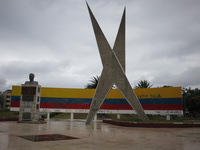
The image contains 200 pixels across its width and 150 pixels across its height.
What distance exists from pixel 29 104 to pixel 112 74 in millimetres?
10978

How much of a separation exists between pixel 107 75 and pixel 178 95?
11.3 m

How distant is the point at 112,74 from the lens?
21.8 meters

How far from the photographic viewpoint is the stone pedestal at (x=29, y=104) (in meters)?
23.8

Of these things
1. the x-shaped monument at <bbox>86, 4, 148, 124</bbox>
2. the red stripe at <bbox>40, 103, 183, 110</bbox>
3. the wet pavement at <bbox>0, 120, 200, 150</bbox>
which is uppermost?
the x-shaped monument at <bbox>86, 4, 148, 124</bbox>

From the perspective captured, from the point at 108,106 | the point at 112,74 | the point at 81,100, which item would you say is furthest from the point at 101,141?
the point at 81,100

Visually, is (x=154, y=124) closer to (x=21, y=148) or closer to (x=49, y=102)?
(x=21, y=148)

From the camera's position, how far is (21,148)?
785cm

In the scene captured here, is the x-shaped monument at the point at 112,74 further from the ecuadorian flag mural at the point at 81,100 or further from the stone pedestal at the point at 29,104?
the ecuadorian flag mural at the point at 81,100

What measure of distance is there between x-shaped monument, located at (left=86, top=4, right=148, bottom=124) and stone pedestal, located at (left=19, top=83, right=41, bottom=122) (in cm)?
701

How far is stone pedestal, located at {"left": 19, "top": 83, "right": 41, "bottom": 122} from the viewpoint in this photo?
23828 millimetres

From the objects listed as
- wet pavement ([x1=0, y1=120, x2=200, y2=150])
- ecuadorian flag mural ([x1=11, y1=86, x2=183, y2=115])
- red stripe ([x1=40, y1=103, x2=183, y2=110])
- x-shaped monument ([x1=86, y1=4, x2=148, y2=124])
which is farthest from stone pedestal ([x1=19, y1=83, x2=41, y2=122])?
wet pavement ([x1=0, y1=120, x2=200, y2=150])

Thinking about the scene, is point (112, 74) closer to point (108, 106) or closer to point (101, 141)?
point (108, 106)

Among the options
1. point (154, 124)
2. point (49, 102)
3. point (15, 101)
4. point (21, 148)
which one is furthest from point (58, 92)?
point (21, 148)

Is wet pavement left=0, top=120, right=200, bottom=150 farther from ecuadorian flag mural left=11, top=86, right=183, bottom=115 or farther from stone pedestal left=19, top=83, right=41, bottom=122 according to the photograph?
ecuadorian flag mural left=11, top=86, right=183, bottom=115
